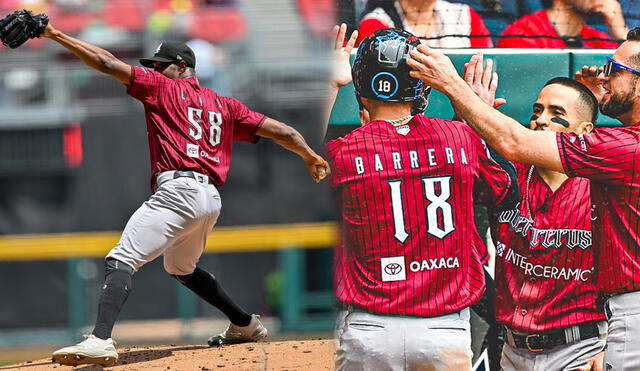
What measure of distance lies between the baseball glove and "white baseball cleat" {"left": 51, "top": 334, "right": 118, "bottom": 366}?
3.81ft

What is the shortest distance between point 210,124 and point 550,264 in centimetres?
152

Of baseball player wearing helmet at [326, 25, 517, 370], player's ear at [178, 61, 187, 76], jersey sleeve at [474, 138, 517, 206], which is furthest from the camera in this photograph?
player's ear at [178, 61, 187, 76]

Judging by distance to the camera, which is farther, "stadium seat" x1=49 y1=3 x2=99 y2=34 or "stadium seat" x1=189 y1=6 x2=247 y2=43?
"stadium seat" x1=49 y1=3 x2=99 y2=34

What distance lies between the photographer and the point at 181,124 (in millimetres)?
3541

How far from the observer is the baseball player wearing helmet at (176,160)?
10.7 feet

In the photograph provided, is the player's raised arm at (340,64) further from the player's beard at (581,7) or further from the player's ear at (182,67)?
the player's beard at (581,7)

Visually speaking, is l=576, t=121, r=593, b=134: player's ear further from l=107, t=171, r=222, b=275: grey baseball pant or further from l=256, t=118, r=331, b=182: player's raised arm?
l=107, t=171, r=222, b=275: grey baseball pant

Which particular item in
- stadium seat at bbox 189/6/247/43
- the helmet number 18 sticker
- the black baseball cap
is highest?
stadium seat at bbox 189/6/247/43

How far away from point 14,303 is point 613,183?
714cm

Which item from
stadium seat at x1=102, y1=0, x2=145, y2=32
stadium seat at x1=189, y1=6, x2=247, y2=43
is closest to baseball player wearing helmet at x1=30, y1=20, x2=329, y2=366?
stadium seat at x1=189, y1=6, x2=247, y2=43

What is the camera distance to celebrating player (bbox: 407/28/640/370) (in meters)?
3.31

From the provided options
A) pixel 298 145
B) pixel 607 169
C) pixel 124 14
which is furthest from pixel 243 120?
pixel 124 14

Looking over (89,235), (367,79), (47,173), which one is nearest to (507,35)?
(367,79)

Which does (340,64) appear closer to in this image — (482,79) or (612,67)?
(482,79)
